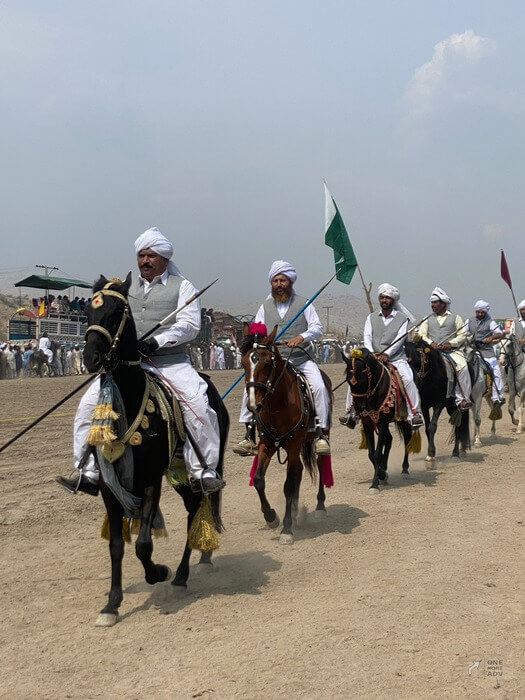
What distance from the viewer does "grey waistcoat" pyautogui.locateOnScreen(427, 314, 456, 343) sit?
15930 mm

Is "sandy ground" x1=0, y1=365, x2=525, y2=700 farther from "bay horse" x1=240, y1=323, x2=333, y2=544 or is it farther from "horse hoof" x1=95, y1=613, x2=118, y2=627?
"bay horse" x1=240, y1=323, x2=333, y2=544

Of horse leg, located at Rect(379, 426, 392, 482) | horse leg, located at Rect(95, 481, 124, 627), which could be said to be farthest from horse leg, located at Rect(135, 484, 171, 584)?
horse leg, located at Rect(379, 426, 392, 482)

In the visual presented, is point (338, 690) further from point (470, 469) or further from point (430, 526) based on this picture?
point (470, 469)

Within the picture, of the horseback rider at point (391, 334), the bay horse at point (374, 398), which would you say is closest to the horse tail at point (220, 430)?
the bay horse at point (374, 398)

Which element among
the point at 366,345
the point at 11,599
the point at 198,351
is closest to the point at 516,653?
the point at 11,599

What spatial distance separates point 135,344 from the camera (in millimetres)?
6113

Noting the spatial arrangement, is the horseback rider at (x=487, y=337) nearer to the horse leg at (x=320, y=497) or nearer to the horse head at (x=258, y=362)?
the horse leg at (x=320, y=497)

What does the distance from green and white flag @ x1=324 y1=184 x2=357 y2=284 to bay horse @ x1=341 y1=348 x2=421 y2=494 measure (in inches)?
49.5

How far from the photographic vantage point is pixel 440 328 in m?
16.0

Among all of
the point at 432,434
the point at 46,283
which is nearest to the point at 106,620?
the point at 432,434

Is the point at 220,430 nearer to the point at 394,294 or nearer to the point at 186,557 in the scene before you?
the point at 186,557

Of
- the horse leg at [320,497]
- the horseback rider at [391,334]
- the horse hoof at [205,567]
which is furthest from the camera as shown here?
the horseback rider at [391,334]

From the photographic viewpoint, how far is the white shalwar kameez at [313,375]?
9.18 meters

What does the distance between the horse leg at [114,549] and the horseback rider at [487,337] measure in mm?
12468
